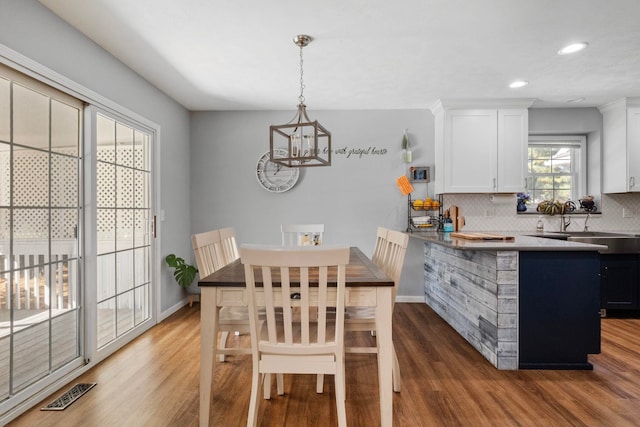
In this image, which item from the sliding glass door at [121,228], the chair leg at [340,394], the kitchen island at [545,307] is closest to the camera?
the chair leg at [340,394]

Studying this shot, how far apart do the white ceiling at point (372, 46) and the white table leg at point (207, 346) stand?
5.80 ft

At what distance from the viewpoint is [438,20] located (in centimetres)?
236

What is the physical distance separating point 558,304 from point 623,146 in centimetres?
272

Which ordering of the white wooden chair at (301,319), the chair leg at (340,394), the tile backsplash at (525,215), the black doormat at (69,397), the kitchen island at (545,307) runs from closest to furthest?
the white wooden chair at (301,319), the chair leg at (340,394), the black doormat at (69,397), the kitchen island at (545,307), the tile backsplash at (525,215)

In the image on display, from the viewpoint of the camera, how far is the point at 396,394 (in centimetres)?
219

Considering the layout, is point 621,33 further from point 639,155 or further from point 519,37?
point 639,155

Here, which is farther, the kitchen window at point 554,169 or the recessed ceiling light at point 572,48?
the kitchen window at point 554,169

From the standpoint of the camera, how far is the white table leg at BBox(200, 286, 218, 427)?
1.80 m

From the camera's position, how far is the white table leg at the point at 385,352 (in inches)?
68.1

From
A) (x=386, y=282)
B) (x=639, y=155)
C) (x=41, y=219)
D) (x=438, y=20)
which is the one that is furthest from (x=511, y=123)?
(x=41, y=219)

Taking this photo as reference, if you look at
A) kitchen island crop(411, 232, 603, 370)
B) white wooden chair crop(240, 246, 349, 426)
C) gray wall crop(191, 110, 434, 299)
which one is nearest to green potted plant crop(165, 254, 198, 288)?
gray wall crop(191, 110, 434, 299)

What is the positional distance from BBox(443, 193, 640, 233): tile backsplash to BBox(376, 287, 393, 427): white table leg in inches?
116

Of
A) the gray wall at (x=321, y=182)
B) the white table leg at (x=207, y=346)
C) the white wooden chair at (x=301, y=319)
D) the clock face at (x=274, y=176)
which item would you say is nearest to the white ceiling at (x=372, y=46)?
the gray wall at (x=321, y=182)

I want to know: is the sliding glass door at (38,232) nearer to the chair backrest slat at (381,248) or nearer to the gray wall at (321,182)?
the gray wall at (321,182)
